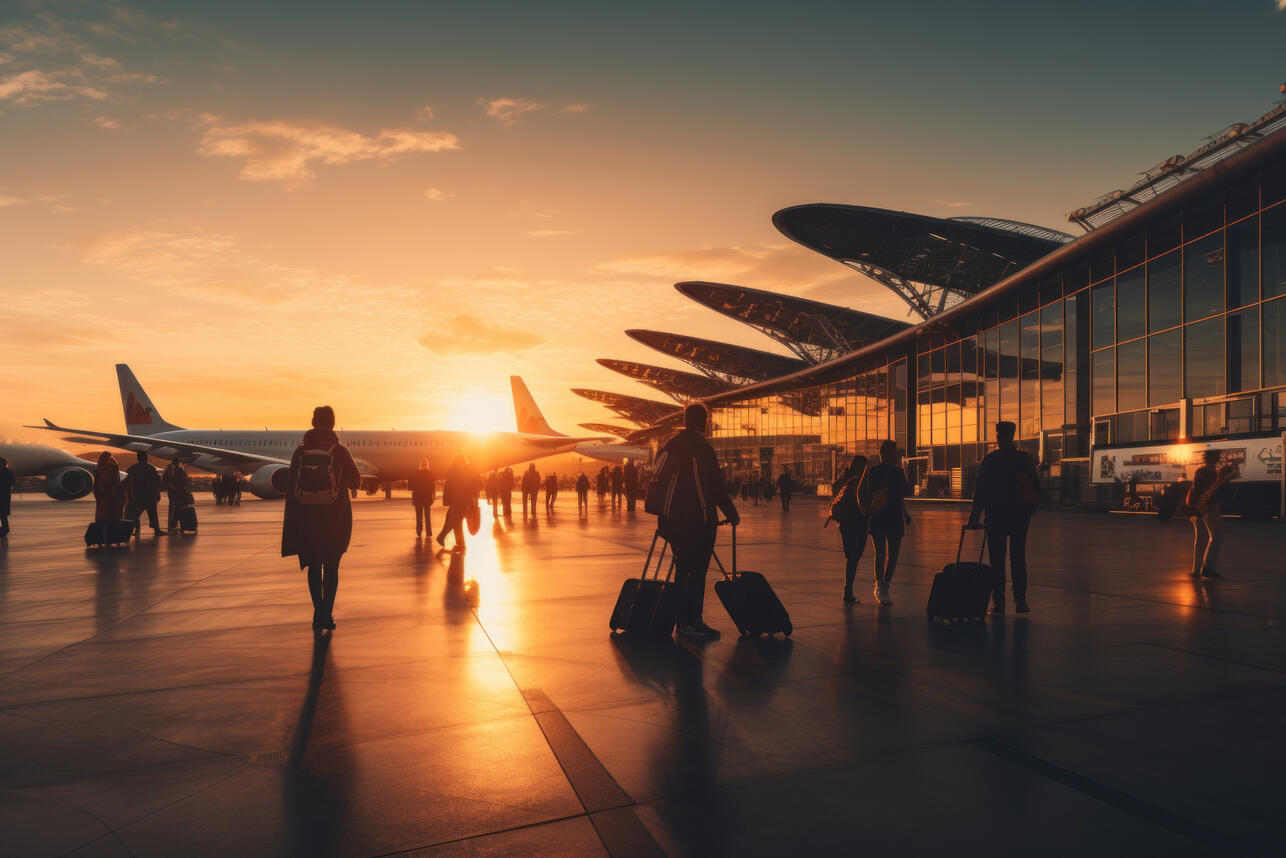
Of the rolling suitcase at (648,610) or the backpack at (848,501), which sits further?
the backpack at (848,501)

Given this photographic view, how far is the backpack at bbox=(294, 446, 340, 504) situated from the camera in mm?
6105

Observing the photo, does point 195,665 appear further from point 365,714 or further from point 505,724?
point 505,724

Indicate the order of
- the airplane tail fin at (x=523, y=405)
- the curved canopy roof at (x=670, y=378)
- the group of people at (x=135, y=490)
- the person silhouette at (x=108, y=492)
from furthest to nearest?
the curved canopy roof at (x=670, y=378) < the airplane tail fin at (x=523, y=405) < the group of people at (x=135, y=490) < the person silhouette at (x=108, y=492)

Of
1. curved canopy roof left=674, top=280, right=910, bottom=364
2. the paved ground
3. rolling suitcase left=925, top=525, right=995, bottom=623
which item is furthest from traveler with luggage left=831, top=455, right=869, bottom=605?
curved canopy roof left=674, top=280, right=910, bottom=364

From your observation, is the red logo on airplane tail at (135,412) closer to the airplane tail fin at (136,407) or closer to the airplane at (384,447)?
the airplane tail fin at (136,407)

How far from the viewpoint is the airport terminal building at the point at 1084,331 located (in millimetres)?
19562

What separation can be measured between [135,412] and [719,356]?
127ft

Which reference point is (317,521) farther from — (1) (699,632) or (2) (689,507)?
(1) (699,632)

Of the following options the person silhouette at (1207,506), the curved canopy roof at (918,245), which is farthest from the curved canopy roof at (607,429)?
the person silhouette at (1207,506)

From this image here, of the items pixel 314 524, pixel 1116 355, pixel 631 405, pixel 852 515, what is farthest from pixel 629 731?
pixel 631 405

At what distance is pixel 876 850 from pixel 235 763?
8.09ft

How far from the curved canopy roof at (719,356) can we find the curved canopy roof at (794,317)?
1073 centimetres

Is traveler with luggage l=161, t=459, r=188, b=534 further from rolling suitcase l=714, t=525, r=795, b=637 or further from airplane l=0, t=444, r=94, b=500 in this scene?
airplane l=0, t=444, r=94, b=500

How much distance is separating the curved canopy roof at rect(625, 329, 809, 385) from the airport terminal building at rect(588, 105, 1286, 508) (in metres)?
12.6
